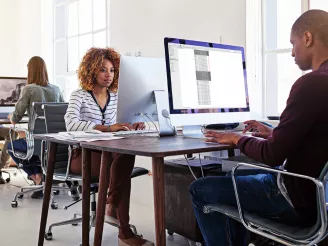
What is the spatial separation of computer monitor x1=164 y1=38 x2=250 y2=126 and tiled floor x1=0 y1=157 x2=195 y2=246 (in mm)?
953

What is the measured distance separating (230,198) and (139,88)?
31.6 inches

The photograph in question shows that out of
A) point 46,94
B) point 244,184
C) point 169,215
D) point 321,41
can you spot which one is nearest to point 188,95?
point 244,184

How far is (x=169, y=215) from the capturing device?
268 cm

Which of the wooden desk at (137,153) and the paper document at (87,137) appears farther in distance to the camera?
the paper document at (87,137)

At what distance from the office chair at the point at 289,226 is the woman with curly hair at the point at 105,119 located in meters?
0.86

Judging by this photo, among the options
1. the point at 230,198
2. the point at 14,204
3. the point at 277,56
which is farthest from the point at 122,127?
the point at 14,204

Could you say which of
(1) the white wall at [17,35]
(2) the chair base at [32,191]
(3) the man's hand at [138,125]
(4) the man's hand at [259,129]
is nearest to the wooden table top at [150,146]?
(4) the man's hand at [259,129]

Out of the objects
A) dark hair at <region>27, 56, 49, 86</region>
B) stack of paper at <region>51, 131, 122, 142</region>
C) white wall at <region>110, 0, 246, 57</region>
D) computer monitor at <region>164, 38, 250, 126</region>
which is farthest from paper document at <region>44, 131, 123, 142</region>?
dark hair at <region>27, 56, 49, 86</region>

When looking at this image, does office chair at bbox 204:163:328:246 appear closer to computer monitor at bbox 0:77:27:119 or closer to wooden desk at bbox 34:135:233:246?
wooden desk at bbox 34:135:233:246

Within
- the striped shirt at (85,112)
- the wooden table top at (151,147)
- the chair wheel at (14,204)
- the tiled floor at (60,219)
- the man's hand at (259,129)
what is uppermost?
the striped shirt at (85,112)

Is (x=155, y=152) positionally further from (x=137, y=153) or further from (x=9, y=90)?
(x=9, y=90)

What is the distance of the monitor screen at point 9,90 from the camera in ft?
16.7

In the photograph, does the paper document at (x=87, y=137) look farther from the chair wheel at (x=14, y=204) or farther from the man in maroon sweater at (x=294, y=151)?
the chair wheel at (x=14, y=204)

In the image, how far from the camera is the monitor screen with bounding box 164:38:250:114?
2.01m
